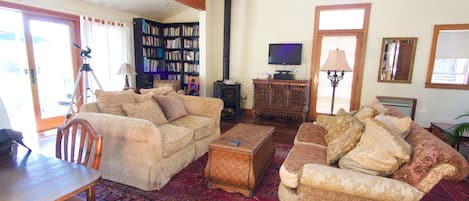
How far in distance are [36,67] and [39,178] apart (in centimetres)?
366

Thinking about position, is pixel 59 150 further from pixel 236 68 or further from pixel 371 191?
pixel 236 68

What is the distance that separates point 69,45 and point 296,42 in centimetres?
425

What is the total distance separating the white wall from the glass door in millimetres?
2621

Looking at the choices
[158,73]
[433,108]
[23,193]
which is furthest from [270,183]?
[158,73]

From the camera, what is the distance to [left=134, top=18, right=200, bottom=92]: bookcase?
5328mm

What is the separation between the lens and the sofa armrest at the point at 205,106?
3438 mm

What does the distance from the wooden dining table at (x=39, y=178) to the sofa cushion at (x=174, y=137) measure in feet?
3.65

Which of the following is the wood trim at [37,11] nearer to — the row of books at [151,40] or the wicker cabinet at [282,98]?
the row of books at [151,40]

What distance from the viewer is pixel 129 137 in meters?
2.24

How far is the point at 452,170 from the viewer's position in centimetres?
137

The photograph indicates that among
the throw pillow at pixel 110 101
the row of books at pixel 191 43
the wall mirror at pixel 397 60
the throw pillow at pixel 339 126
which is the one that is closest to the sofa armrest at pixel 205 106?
the throw pillow at pixel 110 101

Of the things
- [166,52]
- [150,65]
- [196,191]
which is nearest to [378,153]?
[196,191]

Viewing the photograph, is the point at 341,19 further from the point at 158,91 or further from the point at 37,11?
the point at 37,11

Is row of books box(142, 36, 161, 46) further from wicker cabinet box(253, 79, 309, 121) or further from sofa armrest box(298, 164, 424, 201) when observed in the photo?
sofa armrest box(298, 164, 424, 201)
